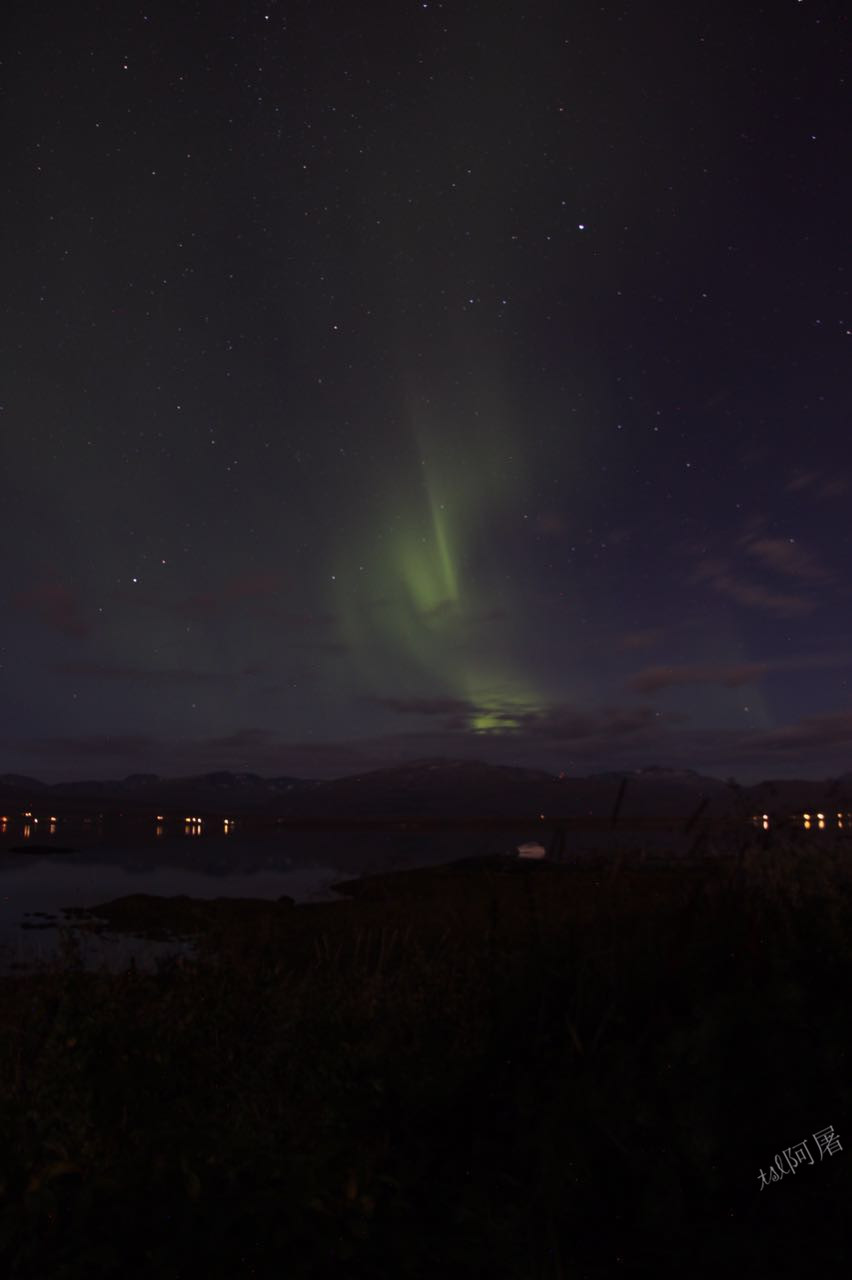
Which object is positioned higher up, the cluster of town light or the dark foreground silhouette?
the cluster of town light

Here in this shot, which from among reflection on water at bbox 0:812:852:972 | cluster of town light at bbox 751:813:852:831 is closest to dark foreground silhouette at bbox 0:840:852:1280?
reflection on water at bbox 0:812:852:972

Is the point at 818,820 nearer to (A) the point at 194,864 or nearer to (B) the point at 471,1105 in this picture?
(B) the point at 471,1105

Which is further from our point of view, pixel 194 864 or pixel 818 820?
pixel 194 864

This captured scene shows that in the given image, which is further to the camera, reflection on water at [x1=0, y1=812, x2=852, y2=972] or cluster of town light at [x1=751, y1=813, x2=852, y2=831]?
reflection on water at [x1=0, y1=812, x2=852, y2=972]

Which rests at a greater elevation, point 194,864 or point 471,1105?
point 471,1105

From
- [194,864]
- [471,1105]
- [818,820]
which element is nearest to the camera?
[471,1105]

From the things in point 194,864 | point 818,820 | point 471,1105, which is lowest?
point 194,864

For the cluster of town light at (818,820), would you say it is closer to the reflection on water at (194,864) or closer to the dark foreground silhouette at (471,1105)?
the reflection on water at (194,864)

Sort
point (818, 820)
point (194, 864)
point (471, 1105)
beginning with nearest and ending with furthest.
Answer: point (471, 1105) < point (818, 820) < point (194, 864)

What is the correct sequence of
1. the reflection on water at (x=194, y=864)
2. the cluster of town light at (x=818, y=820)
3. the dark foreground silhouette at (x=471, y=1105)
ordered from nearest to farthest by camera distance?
the dark foreground silhouette at (x=471, y=1105)
the cluster of town light at (x=818, y=820)
the reflection on water at (x=194, y=864)

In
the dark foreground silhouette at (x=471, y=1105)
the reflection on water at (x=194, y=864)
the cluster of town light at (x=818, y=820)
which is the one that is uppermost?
the cluster of town light at (x=818, y=820)

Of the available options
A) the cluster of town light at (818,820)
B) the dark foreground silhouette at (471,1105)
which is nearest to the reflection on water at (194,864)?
the cluster of town light at (818,820)

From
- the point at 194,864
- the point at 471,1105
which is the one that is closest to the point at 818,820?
the point at 471,1105

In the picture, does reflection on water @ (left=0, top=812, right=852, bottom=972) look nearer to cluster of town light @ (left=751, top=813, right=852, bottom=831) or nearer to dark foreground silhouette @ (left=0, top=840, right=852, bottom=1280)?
cluster of town light @ (left=751, top=813, right=852, bottom=831)
